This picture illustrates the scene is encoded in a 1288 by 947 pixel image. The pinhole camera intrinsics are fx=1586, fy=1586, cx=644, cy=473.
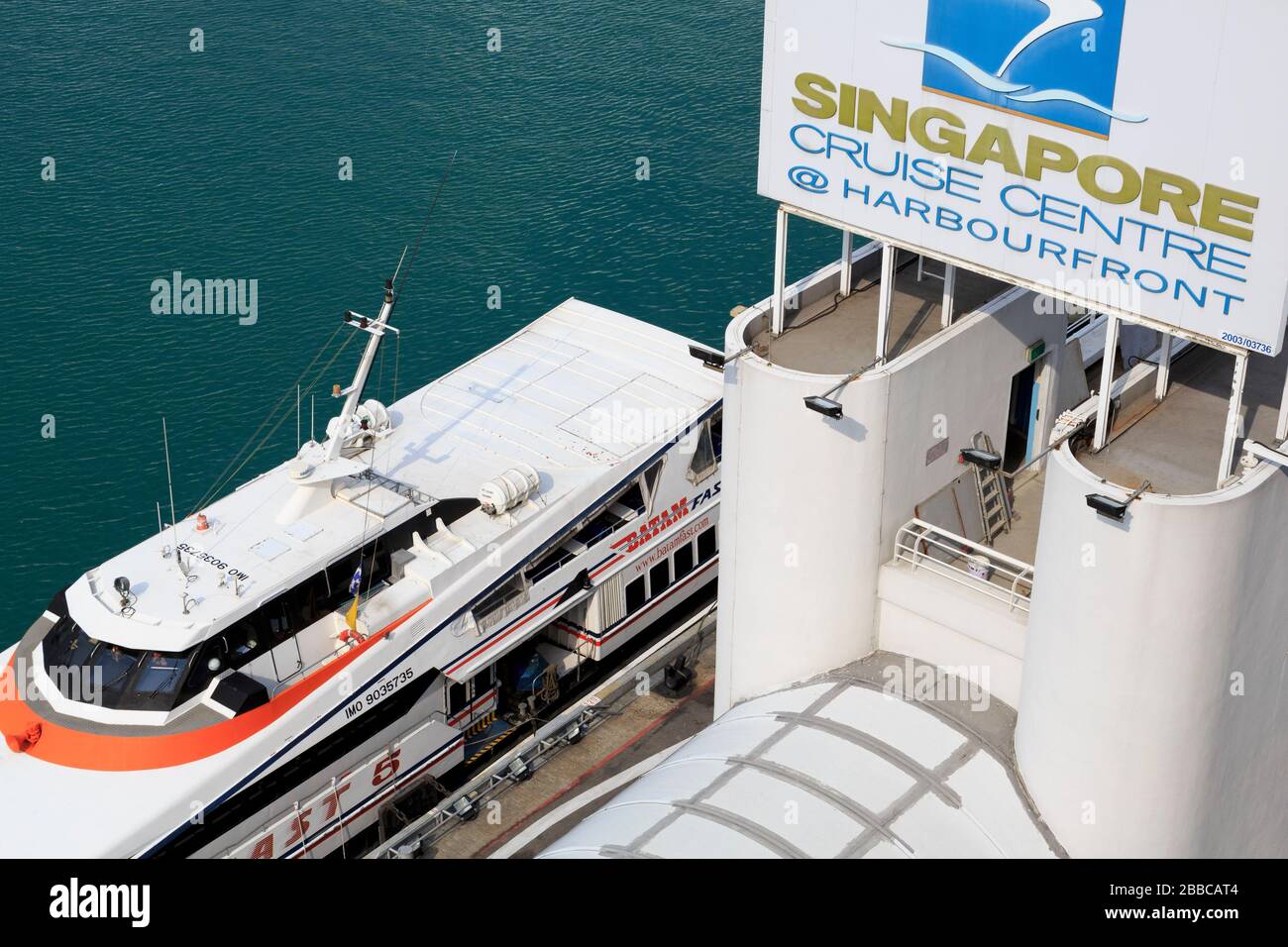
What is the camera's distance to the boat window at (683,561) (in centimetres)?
3922

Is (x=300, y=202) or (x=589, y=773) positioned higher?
(x=300, y=202)

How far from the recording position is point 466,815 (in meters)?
33.9

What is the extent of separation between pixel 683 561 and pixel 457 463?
21.9ft

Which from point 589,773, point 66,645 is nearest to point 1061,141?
point 589,773

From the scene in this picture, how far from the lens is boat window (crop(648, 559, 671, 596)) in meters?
38.8

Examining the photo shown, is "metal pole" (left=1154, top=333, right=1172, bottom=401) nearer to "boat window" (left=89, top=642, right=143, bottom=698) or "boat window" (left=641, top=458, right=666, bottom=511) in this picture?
"boat window" (left=641, top=458, right=666, bottom=511)

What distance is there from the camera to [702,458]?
127 feet

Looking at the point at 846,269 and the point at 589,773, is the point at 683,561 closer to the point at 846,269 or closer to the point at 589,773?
the point at 589,773

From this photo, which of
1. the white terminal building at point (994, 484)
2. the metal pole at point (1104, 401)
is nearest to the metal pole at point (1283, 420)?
the white terminal building at point (994, 484)

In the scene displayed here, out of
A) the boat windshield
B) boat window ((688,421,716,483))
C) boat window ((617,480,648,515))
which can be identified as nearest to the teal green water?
the boat windshield

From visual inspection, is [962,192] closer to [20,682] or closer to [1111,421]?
[1111,421]

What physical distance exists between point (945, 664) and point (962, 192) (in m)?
7.54

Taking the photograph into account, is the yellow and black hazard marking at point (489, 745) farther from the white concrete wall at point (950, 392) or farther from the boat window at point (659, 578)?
the white concrete wall at point (950, 392)

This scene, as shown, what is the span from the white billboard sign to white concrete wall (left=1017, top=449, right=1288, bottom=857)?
8.28ft
